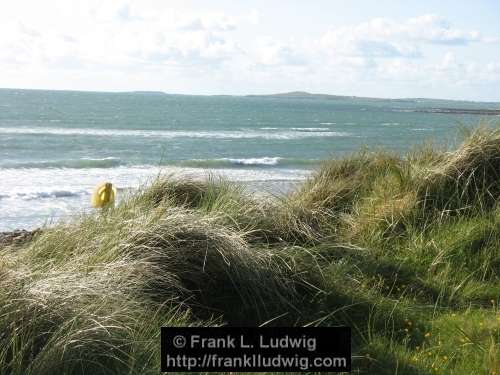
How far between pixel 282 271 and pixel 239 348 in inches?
68.7

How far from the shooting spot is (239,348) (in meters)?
3.14

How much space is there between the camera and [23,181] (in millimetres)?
20078

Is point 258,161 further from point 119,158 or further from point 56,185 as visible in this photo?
point 56,185

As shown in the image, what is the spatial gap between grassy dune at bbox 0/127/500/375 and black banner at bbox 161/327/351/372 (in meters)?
0.22

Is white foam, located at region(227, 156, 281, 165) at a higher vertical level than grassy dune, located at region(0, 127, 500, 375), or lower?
lower

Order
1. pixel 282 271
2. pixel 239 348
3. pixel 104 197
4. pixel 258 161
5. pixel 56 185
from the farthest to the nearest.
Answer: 1. pixel 258 161
2. pixel 56 185
3. pixel 104 197
4. pixel 282 271
5. pixel 239 348

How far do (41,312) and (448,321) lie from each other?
2647 millimetres

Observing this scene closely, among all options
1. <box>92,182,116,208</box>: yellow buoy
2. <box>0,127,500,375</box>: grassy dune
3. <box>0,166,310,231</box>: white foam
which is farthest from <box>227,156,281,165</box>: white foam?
<box>92,182,116,208</box>: yellow buoy

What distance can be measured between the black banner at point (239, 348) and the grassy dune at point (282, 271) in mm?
221

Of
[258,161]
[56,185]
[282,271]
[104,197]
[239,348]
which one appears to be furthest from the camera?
[258,161]

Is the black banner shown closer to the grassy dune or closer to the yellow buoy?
the grassy dune

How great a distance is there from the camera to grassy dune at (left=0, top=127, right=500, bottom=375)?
3430 millimetres

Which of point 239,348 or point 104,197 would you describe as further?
point 104,197

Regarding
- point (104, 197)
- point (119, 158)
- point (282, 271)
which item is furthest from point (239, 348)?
point (119, 158)
